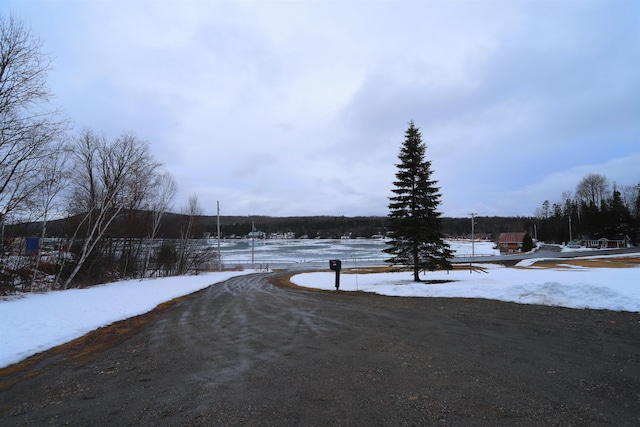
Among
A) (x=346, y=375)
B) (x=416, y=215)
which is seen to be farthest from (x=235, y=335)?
(x=416, y=215)

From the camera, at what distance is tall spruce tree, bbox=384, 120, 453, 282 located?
18.5m

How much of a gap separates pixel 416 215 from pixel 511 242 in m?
77.9

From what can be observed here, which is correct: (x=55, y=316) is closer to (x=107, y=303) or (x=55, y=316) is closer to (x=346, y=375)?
(x=107, y=303)

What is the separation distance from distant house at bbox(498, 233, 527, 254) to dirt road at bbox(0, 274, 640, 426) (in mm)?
81317

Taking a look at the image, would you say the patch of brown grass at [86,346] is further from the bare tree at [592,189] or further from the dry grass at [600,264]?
the bare tree at [592,189]

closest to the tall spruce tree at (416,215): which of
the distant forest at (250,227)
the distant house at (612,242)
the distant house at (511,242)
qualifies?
the distant forest at (250,227)

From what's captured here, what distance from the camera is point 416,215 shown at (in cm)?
1880

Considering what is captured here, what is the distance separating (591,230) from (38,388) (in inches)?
3675

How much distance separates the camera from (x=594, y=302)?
32.7 feet

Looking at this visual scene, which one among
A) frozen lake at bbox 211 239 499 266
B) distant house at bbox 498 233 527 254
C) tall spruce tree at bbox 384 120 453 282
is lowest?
frozen lake at bbox 211 239 499 266

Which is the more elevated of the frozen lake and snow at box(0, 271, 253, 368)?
snow at box(0, 271, 253, 368)

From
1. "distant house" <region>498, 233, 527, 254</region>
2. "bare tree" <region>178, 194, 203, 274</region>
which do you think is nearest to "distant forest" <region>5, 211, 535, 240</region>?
"bare tree" <region>178, 194, 203, 274</region>

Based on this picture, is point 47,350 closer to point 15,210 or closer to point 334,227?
point 15,210

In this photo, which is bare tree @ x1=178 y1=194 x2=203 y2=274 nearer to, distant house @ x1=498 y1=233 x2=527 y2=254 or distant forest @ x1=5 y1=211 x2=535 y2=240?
distant forest @ x1=5 y1=211 x2=535 y2=240
